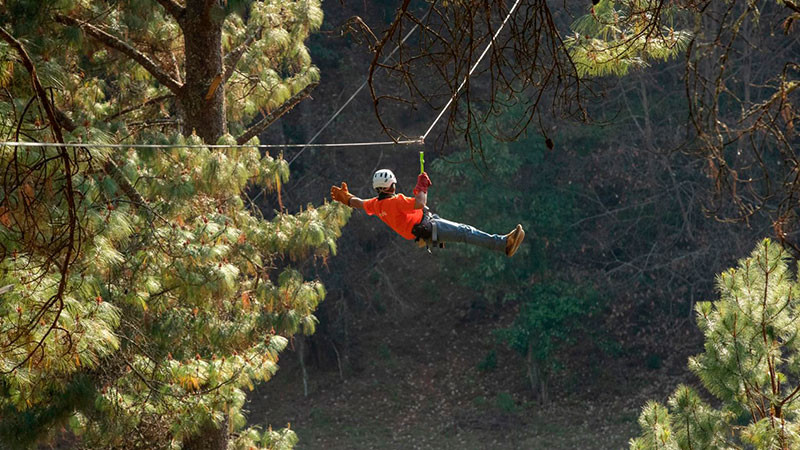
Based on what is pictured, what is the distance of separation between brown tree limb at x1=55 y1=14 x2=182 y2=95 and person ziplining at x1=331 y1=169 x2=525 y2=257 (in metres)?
2.58

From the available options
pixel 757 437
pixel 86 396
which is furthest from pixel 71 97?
pixel 757 437

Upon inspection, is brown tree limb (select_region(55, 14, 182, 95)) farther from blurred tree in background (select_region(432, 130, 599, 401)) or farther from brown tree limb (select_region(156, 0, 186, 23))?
blurred tree in background (select_region(432, 130, 599, 401))

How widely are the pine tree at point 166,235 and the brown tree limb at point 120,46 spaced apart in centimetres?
2

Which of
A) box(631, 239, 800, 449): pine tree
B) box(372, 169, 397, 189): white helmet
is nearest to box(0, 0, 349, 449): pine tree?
box(372, 169, 397, 189): white helmet

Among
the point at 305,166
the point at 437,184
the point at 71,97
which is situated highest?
the point at 305,166

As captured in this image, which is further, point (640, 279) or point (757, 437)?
point (640, 279)

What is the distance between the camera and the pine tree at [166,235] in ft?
19.4

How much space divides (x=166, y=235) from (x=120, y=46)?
1677mm

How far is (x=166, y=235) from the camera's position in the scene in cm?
670

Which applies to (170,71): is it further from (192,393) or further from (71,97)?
(192,393)

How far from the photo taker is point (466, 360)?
17.3 m

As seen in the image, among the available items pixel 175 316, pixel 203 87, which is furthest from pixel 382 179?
pixel 203 87

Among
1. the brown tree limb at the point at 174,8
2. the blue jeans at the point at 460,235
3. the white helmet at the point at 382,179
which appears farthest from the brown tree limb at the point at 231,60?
the blue jeans at the point at 460,235

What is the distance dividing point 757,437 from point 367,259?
562 inches
